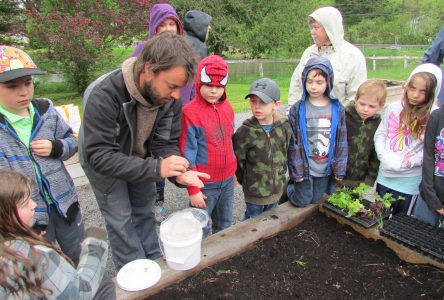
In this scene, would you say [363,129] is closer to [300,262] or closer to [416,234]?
[416,234]

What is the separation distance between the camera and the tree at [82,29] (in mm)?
8812

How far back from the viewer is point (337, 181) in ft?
9.51

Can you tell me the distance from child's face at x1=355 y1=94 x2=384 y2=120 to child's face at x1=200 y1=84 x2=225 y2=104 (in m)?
1.18

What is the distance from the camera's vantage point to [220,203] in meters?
2.80

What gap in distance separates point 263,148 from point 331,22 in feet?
5.10

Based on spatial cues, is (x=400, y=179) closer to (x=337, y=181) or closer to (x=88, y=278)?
(x=337, y=181)

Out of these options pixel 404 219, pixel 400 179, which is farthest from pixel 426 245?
pixel 400 179

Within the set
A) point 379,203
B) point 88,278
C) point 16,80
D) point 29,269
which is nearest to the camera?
point 29,269

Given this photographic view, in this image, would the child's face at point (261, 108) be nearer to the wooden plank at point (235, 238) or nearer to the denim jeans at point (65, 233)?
the wooden plank at point (235, 238)

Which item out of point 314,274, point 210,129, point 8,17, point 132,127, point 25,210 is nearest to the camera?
point 25,210

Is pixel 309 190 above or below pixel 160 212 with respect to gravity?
above

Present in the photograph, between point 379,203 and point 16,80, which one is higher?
point 16,80

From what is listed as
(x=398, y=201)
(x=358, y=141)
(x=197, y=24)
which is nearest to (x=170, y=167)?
(x=358, y=141)

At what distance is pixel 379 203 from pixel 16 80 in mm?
2574
